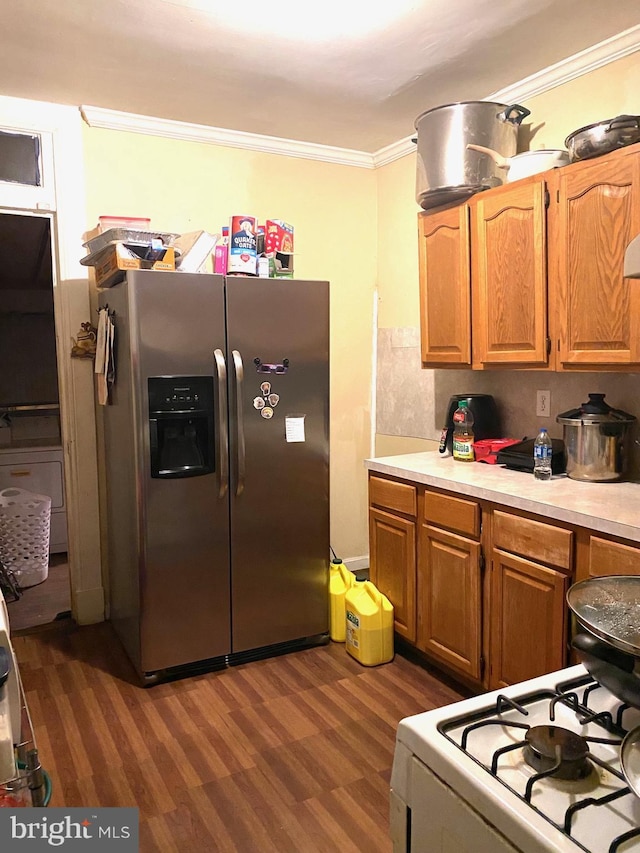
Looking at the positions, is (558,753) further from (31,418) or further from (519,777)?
(31,418)

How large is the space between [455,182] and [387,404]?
1503 millimetres

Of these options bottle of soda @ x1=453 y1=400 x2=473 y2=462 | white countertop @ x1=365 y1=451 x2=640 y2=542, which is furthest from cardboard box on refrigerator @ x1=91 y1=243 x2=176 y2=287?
bottle of soda @ x1=453 y1=400 x2=473 y2=462

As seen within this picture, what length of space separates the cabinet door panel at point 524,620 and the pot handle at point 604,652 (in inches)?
52.8

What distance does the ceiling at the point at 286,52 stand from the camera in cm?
224

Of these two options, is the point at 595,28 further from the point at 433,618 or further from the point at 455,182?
the point at 433,618

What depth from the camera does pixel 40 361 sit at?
5.08 m

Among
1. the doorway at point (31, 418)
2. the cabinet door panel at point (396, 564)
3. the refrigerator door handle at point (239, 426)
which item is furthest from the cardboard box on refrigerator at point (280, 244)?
the cabinet door panel at point (396, 564)

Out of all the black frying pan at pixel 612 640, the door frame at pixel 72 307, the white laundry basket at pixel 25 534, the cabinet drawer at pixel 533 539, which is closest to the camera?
the black frying pan at pixel 612 640

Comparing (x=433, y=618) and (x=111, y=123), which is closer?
(x=433, y=618)

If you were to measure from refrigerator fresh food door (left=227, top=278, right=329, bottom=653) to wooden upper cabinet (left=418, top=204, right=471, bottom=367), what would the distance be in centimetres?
50

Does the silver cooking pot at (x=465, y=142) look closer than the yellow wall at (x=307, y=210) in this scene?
Yes

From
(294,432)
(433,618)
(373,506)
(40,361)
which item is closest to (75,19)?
(294,432)

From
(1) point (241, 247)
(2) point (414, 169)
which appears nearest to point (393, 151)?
(2) point (414, 169)

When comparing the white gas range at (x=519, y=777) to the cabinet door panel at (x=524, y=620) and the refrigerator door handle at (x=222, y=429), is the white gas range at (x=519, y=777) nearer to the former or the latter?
the cabinet door panel at (x=524, y=620)
